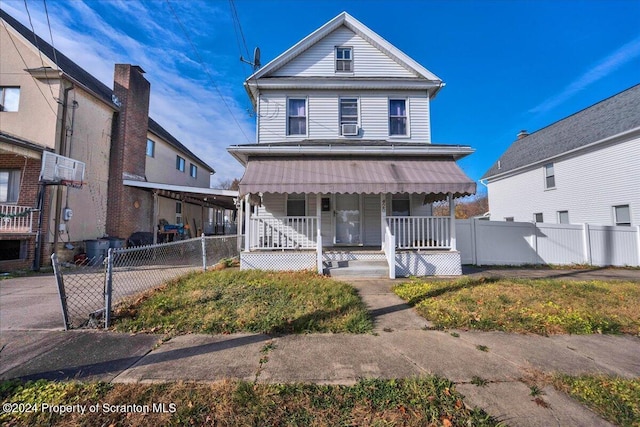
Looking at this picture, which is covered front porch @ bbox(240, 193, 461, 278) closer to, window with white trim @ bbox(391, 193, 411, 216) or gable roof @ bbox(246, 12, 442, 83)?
window with white trim @ bbox(391, 193, 411, 216)

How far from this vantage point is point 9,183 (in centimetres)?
1051

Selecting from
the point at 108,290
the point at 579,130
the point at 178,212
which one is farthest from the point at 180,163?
the point at 579,130

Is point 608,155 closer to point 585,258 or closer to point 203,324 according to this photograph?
point 585,258

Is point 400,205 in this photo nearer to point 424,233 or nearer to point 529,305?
point 424,233

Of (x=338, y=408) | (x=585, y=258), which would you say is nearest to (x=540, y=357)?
(x=338, y=408)

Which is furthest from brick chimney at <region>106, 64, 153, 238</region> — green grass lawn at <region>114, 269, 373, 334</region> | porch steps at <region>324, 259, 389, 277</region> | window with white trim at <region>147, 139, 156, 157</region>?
porch steps at <region>324, 259, 389, 277</region>

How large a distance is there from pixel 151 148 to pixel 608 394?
19676mm

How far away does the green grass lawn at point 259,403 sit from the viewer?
2262mm

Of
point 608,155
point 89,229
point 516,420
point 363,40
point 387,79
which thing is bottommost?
point 516,420

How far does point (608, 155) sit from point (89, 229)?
2489cm

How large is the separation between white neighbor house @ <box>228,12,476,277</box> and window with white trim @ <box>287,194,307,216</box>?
4 centimetres

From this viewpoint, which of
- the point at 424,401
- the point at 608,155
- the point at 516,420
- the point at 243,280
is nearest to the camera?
the point at 516,420

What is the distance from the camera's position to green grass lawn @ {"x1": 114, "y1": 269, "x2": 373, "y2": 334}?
13.9 feet

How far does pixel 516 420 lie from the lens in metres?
2.31
